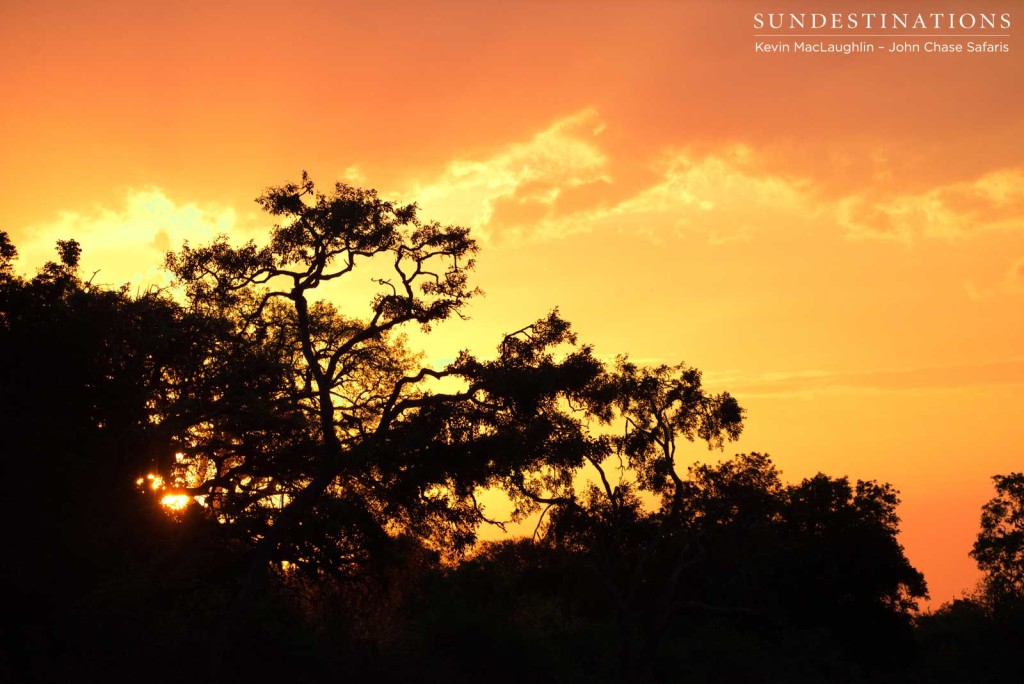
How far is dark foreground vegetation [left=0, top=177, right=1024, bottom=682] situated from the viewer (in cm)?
2575

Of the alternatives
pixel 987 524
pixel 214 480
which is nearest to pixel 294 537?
pixel 214 480

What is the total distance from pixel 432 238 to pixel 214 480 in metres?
11.4

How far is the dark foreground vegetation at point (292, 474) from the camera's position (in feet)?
84.5

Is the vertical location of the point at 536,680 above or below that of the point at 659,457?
below

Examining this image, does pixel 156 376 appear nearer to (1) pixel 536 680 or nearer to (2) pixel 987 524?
(1) pixel 536 680

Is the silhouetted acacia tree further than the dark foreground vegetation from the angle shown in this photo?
Yes

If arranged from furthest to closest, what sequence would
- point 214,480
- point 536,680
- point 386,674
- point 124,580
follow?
point 536,680 < point 386,674 < point 214,480 < point 124,580

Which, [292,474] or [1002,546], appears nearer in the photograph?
[292,474]

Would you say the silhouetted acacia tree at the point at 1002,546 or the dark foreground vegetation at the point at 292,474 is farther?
the silhouetted acacia tree at the point at 1002,546

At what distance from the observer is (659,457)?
41125 mm

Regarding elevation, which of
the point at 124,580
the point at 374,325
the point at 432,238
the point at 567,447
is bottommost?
the point at 124,580

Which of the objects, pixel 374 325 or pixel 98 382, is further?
pixel 374 325

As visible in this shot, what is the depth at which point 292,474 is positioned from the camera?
31.3 metres

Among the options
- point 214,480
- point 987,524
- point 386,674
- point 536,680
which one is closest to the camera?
point 214,480
